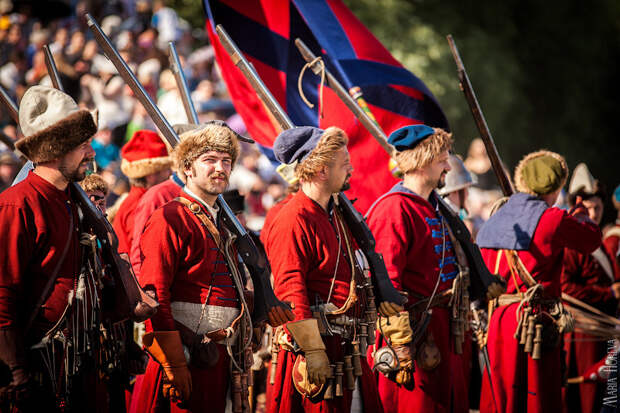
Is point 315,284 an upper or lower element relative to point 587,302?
lower

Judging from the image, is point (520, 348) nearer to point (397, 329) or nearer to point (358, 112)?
point (397, 329)

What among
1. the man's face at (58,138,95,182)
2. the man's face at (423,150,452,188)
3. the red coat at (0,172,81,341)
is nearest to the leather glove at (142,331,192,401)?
the red coat at (0,172,81,341)

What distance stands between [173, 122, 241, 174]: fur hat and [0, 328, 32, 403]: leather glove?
1403 mm

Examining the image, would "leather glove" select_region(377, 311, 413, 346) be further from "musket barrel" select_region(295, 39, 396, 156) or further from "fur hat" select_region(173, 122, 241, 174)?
"musket barrel" select_region(295, 39, 396, 156)

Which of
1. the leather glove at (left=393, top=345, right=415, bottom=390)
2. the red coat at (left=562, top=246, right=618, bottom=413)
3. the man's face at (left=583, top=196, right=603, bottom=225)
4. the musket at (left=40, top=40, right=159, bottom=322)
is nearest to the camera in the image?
the musket at (left=40, top=40, right=159, bottom=322)

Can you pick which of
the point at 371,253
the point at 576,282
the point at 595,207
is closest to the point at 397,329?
the point at 371,253

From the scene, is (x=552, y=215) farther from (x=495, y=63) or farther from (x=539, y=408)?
(x=495, y=63)

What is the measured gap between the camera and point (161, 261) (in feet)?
13.4

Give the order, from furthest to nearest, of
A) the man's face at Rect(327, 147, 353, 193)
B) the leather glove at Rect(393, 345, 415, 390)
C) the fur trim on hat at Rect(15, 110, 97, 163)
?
the leather glove at Rect(393, 345, 415, 390) → the man's face at Rect(327, 147, 353, 193) → the fur trim on hat at Rect(15, 110, 97, 163)

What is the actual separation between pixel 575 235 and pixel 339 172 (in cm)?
227

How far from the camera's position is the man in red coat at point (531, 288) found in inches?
243

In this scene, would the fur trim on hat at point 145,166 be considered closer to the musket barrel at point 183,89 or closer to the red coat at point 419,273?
the musket barrel at point 183,89

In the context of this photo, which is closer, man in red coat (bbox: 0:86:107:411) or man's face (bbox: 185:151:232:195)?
man in red coat (bbox: 0:86:107:411)

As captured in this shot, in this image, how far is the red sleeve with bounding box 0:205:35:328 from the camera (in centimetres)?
340
